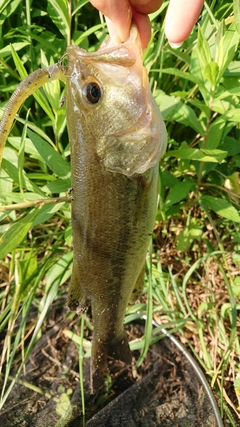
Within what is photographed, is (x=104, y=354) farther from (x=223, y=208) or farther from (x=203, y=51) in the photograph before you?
(x=203, y=51)

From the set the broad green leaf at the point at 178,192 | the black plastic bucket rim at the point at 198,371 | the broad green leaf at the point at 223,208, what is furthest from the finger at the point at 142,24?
the black plastic bucket rim at the point at 198,371

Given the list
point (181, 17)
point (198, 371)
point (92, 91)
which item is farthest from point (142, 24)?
point (198, 371)

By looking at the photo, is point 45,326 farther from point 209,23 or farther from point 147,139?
point 209,23

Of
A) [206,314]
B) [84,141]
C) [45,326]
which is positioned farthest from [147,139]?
[45,326]

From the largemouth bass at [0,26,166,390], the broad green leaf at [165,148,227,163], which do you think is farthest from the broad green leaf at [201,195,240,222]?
the largemouth bass at [0,26,166,390]

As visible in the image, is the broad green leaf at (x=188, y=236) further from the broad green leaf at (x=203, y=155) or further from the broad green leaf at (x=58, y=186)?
the broad green leaf at (x=58, y=186)
